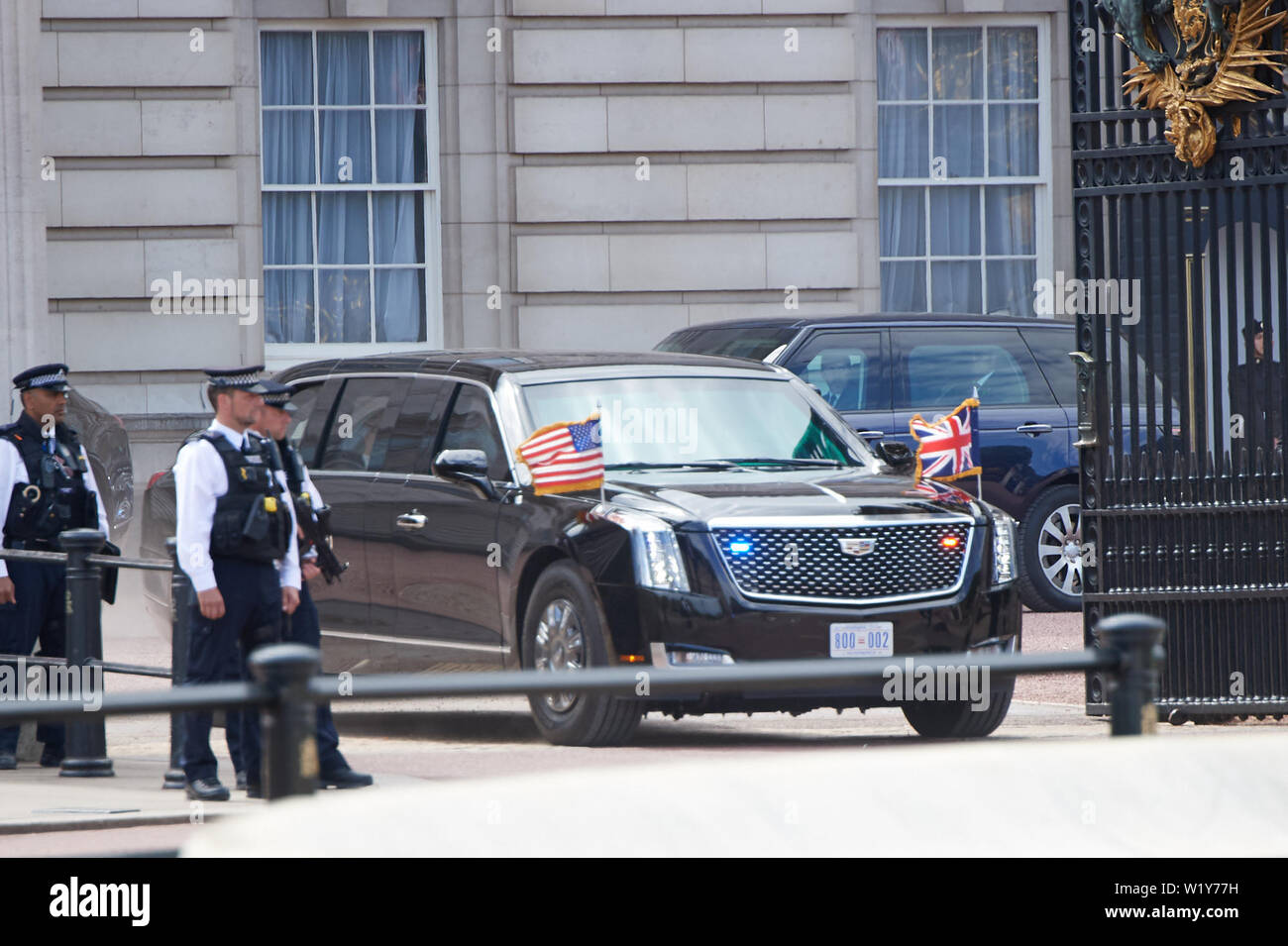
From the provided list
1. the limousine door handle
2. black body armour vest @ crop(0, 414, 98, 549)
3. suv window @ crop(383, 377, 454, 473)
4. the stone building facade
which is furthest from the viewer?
the stone building facade

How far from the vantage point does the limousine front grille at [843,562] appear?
9859 millimetres

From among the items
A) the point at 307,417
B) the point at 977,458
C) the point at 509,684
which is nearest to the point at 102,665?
the point at 307,417

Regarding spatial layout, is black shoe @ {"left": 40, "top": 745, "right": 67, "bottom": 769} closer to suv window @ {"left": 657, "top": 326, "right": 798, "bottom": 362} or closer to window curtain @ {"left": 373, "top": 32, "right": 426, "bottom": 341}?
suv window @ {"left": 657, "top": 326, "right": 798, "bottom": 362}

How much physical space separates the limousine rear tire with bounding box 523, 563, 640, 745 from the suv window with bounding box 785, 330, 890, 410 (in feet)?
17.8

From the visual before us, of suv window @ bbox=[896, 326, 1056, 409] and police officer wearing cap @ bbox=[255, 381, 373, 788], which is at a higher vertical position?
suv window @ bbox=[896, 326, 1056, 409]

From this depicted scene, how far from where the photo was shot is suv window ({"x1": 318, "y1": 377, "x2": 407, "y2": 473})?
38.1ft

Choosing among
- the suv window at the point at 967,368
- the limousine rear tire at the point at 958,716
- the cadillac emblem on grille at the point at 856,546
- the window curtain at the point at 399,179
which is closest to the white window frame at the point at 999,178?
the window curtain at the point at 399,179

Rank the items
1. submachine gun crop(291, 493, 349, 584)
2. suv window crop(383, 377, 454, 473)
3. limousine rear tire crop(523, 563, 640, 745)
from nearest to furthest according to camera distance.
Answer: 1. submachine gun crop(291, 493, 349, 584)
2. limousine rear tire crop(523, 563, 640, 745)
3. suv window crop(383, 377, 454, 473)

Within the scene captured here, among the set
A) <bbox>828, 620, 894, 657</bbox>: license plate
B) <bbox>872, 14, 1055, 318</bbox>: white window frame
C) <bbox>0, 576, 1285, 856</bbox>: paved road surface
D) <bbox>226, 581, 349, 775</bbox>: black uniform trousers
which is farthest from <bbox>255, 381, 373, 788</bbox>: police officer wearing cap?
<bbox>872, 14, 1055, 318</bbox>: white window frame

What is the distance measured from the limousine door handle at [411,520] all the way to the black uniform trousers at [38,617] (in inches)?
63.0

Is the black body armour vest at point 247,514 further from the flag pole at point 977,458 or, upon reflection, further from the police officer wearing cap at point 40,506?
the flag pole at point 977,458

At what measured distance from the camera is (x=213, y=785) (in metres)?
8.92
